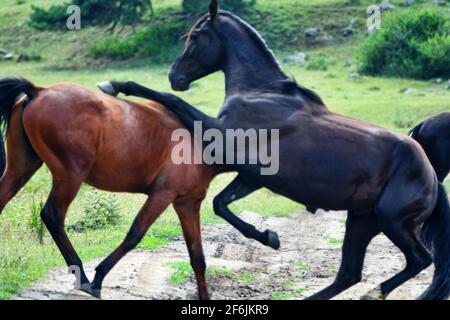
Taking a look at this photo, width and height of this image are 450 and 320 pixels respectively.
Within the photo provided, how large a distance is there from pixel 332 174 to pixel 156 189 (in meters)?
1.36

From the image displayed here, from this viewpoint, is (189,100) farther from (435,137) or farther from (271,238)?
(271,238)

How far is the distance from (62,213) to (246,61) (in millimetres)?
1950

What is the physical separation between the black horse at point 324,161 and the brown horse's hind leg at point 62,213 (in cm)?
91

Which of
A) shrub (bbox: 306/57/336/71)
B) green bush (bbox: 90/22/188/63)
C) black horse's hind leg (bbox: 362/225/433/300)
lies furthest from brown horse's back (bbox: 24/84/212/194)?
green bush (bbox: 90/22/188/63)

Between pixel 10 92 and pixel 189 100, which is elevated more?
pixel 10 92

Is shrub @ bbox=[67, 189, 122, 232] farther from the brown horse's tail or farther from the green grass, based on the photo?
the brown horse's tail

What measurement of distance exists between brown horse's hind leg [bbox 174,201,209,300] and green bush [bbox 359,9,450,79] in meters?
21.3

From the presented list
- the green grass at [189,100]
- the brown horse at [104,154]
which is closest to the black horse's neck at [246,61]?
the brown horse at [104,154]

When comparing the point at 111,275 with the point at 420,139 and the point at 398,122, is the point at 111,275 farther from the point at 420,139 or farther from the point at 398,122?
the point at 398,122

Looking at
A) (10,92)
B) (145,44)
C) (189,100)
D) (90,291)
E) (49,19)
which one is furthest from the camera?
(145,44)

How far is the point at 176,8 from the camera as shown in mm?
37719

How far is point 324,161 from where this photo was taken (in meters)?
7.57

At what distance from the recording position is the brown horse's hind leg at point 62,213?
24.4 ft

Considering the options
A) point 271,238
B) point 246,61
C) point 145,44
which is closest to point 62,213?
point 271,238
